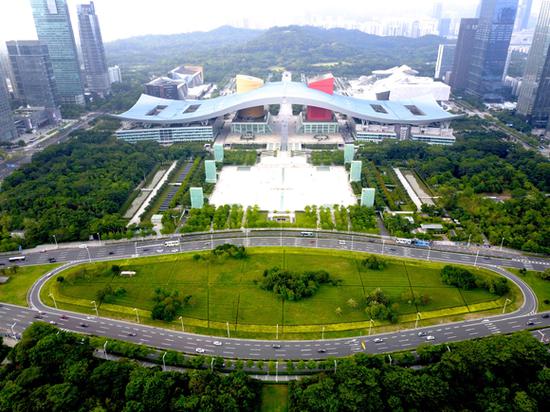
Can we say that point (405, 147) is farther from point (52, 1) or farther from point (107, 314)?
Answer: point (52, 1)

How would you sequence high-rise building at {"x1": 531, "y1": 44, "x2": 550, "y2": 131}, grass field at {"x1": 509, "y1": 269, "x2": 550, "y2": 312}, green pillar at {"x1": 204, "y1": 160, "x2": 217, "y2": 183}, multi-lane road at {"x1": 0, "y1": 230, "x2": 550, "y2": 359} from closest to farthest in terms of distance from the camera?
multi-lane road at {"x1": 0, "y1": 230, "x2": 550, "y2": 359} → grass field at {"x1": 509, "y1": 269, "x2": 550, "y2": 312} → green pillar at {"x1": 204, "y1": 160, "x2": 217, "y2": 183} → high-rise building at {"x1": 531, "y1": 44, "x2": 550, "y2": 131}

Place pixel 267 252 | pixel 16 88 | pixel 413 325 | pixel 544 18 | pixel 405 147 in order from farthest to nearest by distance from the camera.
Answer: pixel 16 88 → pixel 544 18 → pixel 405 147 → pixel 267 252 → pixel 413 325

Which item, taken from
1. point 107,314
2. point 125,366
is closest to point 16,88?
point 107,314

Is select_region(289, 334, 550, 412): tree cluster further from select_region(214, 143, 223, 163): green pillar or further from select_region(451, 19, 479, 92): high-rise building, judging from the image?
select_region(451, 19, 479, 92): high-rise building

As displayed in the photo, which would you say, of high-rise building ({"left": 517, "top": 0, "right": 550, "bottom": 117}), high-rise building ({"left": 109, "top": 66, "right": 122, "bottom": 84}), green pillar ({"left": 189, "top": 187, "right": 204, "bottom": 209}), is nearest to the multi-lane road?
green pillar ({"left": 189, "top": 187, "right": 204, "bottom": 209})

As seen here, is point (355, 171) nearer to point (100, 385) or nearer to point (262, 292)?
point (262, 292)

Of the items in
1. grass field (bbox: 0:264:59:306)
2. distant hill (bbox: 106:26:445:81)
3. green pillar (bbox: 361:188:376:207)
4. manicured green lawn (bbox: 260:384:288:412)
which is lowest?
manicured green lawn (bbox: 260:384:288:412)
